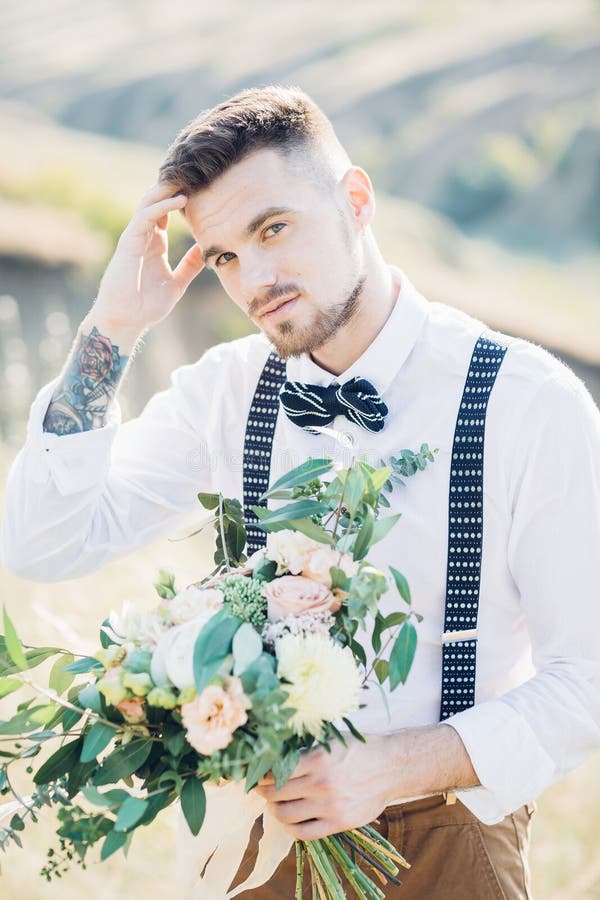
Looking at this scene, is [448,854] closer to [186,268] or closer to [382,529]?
[382,529]

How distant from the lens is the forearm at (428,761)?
5.04ft

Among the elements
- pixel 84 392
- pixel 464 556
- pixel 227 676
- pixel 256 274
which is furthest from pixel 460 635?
pixel 84 392

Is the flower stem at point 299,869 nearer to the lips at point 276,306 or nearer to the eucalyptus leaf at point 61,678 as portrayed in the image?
the eucalyptus leaf at point 61,678

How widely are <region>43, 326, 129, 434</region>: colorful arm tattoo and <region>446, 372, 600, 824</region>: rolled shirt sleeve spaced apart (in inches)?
35.3

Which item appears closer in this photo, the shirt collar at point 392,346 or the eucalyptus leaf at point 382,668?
the eucalyptus leaf at point 382,668

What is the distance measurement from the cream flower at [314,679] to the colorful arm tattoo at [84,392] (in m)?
0.92

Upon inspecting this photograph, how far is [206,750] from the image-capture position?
117cm

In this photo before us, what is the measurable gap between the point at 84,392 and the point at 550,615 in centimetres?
106

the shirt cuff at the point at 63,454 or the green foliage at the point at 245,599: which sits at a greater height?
the shirt cuff at the point at 63,454

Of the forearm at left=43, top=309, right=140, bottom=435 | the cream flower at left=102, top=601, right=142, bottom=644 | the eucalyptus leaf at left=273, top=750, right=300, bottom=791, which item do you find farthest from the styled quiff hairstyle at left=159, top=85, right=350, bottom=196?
the eucalyptus leaf at left=273, top=750, right=300, bottom=791

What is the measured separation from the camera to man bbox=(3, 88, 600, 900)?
1.58 m

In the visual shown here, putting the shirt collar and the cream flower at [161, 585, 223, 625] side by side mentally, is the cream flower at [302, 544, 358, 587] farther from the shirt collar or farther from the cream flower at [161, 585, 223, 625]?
the shirt collar

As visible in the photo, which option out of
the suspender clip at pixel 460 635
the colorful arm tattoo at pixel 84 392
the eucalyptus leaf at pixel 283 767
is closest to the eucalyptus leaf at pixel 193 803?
the eucalyptus leaf at pixel 283 767

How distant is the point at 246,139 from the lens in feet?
6.21
